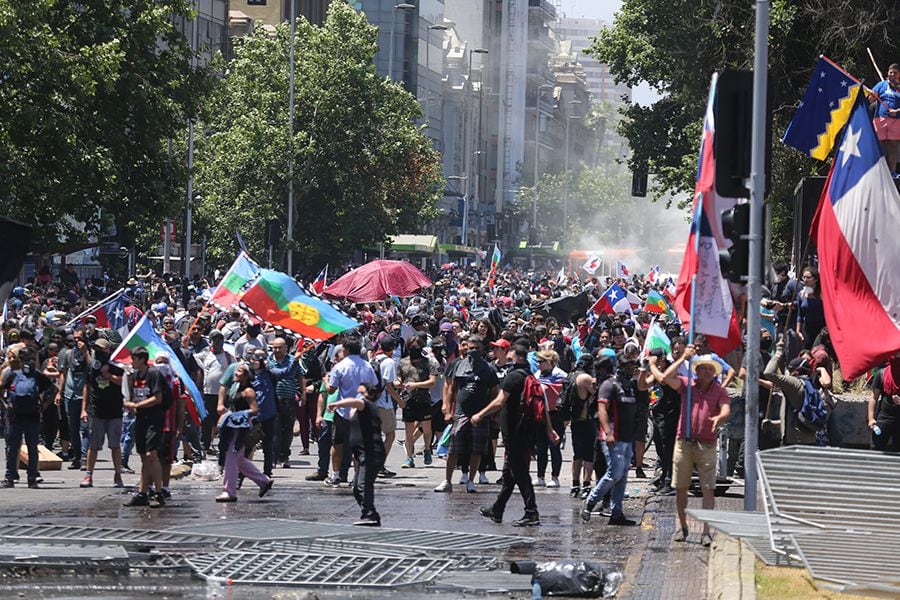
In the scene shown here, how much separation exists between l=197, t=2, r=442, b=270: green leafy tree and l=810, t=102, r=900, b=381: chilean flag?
4446cm

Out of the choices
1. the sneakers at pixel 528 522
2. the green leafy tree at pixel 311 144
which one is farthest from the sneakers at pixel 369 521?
the green leafy tree at pixel 311 144

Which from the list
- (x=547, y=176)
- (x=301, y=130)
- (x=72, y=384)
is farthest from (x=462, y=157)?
(x=72, y=384)

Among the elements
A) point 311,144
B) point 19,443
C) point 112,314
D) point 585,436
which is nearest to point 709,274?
point 585,436

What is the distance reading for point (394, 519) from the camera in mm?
Answer: 15461

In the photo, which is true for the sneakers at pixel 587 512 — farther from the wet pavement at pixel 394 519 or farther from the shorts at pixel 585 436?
the shorts at pixel 585 436

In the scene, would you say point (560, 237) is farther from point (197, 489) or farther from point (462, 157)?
point (197, 489)

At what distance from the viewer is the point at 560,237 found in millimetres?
159250

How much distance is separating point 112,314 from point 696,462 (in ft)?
44.8

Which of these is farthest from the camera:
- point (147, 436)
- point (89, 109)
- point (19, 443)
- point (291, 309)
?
point (89, 109)

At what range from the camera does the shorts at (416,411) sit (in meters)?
20.1

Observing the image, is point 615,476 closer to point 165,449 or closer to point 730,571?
point 730,571

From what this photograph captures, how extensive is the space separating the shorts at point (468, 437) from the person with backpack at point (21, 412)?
4345mm

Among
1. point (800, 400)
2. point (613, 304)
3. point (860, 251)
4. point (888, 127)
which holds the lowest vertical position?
point (800, 400)

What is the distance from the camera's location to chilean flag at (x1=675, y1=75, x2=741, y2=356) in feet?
43.9
